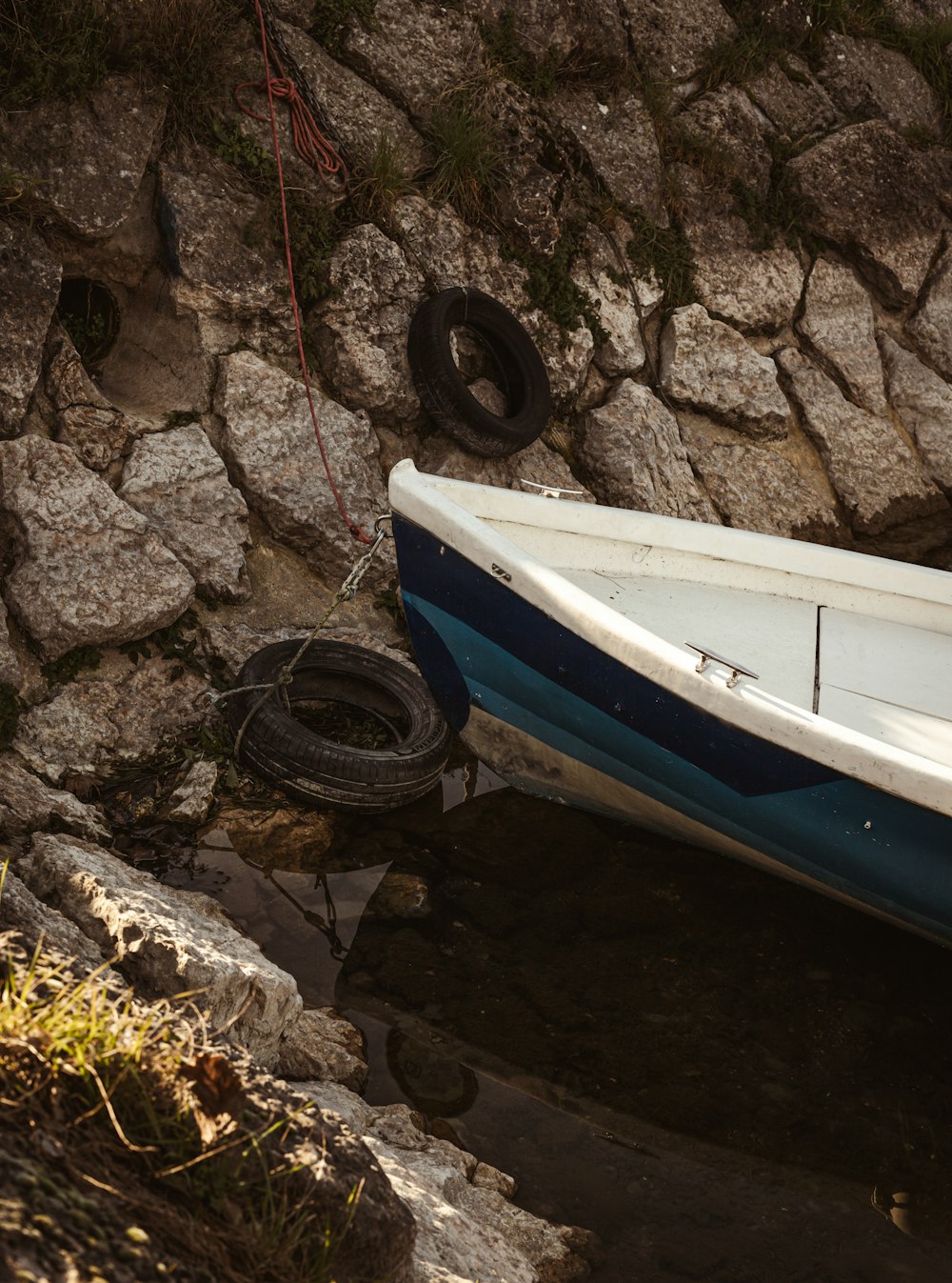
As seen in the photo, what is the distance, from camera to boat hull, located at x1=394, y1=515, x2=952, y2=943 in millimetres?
3857

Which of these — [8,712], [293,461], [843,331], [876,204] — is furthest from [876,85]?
[8,712]

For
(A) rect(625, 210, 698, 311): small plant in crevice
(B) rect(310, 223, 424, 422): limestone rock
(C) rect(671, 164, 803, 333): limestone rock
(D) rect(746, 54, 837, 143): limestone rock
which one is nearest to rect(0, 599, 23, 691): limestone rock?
(B) rect(310, 223, 424, 422): limestone rock

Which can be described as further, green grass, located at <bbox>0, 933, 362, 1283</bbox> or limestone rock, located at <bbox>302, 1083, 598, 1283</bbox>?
limestone rock, located at <bbox>302, 1083, 598, 1283</bbox>

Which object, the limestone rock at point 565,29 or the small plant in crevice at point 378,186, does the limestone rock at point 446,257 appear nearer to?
the small plant in crevice at point 378,186

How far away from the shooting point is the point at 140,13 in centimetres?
559

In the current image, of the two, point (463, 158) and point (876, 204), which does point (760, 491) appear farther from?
point (463, 158)

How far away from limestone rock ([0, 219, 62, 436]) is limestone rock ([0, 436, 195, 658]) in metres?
0.22

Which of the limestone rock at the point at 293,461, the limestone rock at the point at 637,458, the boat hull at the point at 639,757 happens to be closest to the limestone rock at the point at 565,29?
the limestone rock at the point at 637,458

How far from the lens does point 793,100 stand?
340 inches

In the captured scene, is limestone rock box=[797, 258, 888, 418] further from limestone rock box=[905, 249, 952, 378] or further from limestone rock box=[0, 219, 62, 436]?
limestone rock box=[0, 219, 62, 436]

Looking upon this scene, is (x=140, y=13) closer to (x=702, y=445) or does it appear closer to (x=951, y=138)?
(x=702, y=445)

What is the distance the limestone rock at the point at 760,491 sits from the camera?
725 centimetres

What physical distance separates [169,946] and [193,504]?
2.88 m

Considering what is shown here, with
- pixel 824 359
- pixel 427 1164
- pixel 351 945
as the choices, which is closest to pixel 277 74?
pixel 824 359
